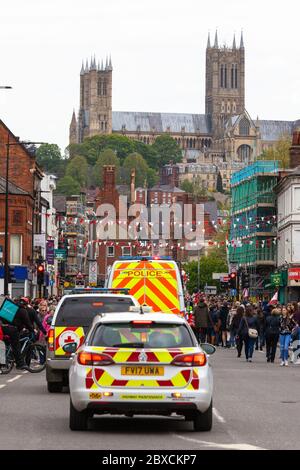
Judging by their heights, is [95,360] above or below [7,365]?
above

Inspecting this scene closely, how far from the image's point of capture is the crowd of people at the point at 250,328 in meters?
40.2

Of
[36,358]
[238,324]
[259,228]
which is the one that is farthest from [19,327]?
[259,228]

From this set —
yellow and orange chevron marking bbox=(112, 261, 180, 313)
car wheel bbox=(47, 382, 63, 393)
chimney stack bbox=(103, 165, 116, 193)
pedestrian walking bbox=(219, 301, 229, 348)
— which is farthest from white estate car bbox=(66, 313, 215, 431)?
chimney stack bbox=(103, 165, 116, 193)

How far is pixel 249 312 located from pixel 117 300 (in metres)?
17.8

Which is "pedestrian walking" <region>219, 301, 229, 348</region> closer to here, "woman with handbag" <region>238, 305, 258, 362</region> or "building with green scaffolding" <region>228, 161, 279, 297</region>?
"woman with handbag" <region>238, 305, 258, 362</region>

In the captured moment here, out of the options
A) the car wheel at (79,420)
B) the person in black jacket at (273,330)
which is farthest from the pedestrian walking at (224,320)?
the car wheel at (79,420)

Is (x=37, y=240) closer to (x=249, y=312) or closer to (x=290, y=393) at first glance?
(x=249, y=312)

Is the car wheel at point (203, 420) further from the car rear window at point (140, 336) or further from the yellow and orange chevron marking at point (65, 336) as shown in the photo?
the yellow and orange chevron marking at point (65, 336)

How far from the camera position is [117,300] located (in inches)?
1011

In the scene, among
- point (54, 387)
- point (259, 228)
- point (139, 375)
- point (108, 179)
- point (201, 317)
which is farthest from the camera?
point (108, 179)

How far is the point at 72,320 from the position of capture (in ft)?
84.3

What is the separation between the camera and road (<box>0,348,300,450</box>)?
16328mm

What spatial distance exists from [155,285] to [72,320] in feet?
25.5

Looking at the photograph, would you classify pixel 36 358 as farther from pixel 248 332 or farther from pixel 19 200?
pixel 19 200
